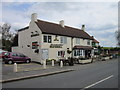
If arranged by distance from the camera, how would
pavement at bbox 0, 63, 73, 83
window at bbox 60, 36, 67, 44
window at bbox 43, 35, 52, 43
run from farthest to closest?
window at bbox 60, 36, 67, 44
window at bbox 43, 35, 52, 43
pavement at bbox 0, 63, 73, 83

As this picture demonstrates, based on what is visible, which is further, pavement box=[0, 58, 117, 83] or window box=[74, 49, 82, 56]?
window box=[74, 49, 82, 56]

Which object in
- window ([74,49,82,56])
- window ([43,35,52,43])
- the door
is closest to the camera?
the door

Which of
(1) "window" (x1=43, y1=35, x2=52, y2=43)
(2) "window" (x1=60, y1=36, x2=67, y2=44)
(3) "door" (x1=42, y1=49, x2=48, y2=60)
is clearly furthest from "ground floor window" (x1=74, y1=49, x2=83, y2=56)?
(3) "door" (x1=42, y1=49, x2=48, y2=60)

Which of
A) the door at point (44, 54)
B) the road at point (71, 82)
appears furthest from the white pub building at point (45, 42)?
the road at point (71, 82)

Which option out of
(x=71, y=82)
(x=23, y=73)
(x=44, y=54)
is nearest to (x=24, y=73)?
(x=23, y=73)

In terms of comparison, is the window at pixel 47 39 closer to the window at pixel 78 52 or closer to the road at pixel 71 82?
the window at pixel 78 52

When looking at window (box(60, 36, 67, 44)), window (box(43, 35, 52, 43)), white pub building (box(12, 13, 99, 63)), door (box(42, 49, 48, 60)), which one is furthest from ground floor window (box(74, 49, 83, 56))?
door (box(42, 49, 48, 60))

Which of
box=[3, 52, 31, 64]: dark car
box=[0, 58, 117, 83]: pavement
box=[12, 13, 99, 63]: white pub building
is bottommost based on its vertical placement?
box=[0, 58, 117, 83]: pavement

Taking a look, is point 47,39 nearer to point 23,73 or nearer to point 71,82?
point 23,73

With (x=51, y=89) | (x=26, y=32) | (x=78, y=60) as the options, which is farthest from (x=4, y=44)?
(x=51, y=89)

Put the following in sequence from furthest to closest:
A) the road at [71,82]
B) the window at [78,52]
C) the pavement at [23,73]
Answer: the window at [78,52], the pavement at [23,73], the road at [71,82]

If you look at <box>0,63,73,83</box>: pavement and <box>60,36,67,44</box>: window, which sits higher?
<box>60,36,67,44</box>: window

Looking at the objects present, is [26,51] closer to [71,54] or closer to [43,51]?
[43,51]

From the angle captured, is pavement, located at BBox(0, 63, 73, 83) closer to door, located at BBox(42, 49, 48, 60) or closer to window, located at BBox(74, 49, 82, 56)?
door, located at BBox(42, 49, 48, 60)
